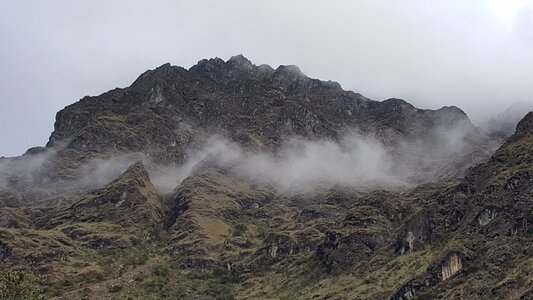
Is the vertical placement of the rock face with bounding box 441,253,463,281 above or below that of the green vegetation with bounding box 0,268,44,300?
below

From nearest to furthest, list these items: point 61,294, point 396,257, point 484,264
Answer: point 484,264 → point 396,257 → point 61,294

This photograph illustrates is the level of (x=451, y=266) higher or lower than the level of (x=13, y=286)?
lower

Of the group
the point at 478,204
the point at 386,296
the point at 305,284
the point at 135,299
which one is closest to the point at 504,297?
the point at 386,296

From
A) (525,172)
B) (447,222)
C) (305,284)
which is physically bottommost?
(305,284)

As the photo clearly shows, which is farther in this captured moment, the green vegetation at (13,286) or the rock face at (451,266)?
the rock face at (451,266)

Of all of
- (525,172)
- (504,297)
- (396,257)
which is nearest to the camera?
(504,297)

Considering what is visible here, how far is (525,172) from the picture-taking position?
550 ft

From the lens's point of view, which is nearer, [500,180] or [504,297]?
[504,297]

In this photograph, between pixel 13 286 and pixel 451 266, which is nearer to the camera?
pixel 13 286

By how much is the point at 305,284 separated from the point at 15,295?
119642mm

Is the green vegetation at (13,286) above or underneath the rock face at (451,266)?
above

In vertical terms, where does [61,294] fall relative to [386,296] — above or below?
above

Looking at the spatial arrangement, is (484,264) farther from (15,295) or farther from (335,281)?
(15,295)

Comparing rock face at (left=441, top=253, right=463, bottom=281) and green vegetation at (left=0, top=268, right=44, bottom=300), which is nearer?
green vegetation at (left=0, top=268, right=44, bottom=300)
